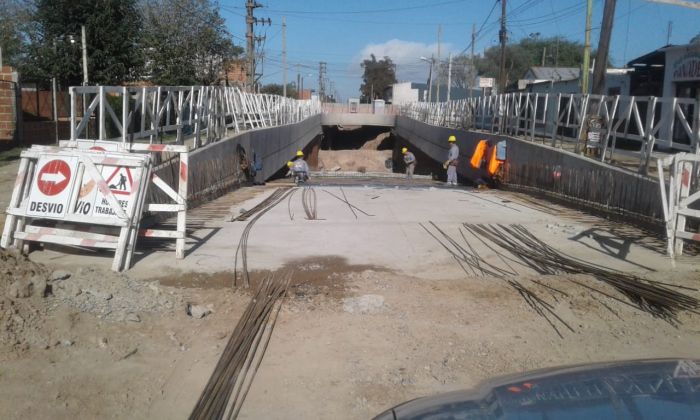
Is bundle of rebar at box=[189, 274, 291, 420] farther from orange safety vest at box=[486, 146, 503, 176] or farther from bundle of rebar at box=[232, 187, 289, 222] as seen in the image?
orange safety vest at box=[486, 146, 503, 176]

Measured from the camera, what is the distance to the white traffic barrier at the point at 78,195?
284 inches

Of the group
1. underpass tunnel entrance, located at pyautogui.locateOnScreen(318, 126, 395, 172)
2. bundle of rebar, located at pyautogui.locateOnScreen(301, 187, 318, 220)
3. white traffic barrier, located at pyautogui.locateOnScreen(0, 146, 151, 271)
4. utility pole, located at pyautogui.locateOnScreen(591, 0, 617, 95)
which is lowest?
underpass tunnel entrance, located at pyautogui.locateOnScreen(318, 126, 395, 172)

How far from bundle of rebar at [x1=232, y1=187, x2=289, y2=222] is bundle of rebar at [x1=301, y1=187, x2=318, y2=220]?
0.61m

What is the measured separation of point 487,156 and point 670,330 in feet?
56.8

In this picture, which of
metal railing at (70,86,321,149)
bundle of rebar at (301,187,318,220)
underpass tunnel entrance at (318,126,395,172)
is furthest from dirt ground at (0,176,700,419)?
underpass tunnel entrance at (318,126,395,172)

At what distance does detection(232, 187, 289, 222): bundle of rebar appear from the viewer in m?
11.4

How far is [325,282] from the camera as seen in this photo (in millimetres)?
7168

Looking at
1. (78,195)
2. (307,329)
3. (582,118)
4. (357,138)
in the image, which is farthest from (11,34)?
(357,138)

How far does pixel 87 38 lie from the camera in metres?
26.5

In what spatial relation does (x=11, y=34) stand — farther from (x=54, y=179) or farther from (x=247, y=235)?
(x=54, y=179)

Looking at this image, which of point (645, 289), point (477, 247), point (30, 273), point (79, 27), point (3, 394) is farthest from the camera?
point (79, 27)

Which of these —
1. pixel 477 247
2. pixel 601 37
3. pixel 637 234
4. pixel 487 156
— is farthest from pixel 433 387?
pixel 487 156

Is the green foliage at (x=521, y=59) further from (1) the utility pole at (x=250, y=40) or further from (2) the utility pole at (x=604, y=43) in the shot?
(2) the utility pole at (x=604, y=43)

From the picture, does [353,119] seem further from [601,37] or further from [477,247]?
[477,247]
